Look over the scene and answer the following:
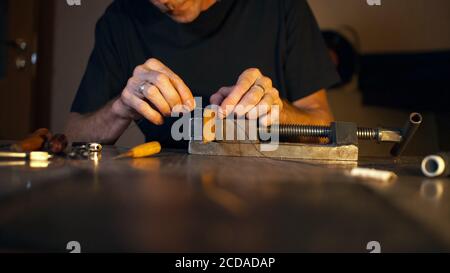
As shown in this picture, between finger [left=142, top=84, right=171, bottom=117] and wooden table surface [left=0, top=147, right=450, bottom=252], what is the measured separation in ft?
0.98

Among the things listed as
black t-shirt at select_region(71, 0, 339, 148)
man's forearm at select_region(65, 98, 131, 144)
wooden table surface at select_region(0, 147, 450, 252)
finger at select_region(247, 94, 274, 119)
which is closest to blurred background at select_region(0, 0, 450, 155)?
black t-shirt at select_region(71, 0, 339, 148)

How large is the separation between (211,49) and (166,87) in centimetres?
57

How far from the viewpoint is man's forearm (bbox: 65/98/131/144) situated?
1062 mm

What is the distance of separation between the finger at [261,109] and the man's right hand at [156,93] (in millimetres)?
116

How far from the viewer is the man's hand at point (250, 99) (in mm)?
805

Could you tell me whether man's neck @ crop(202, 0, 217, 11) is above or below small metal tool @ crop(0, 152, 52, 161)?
above

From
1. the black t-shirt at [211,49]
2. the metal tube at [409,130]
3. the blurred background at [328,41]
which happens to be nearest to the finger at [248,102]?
the metal tube at [409,130]

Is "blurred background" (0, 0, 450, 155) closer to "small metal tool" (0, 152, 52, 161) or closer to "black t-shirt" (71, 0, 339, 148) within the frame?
"black t-shirt" (71, 0, 339, 148)

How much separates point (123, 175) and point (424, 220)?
0.34 m

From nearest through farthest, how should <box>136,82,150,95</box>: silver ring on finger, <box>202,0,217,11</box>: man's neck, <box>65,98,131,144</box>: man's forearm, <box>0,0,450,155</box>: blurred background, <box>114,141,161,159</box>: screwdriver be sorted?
<box>114,141,161,159</box>: screwdriver < <box>136,82,150,95</box>: silver ring on finger < <box>65,98,131,144</box>: man's forearm < <box>202,0,217,11</box>: man's neck < <box>0,0,450,155</box>: blurred background

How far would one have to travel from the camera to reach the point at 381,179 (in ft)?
1.80
